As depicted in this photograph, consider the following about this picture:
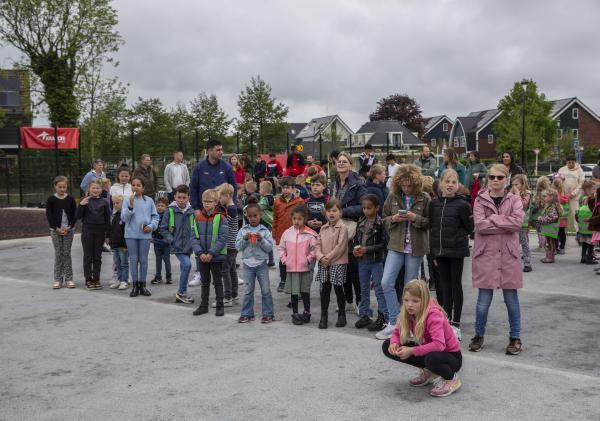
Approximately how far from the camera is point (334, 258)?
25.1 ft

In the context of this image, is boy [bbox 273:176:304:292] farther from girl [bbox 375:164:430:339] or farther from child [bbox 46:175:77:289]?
child [bbox 46:175:77:289]

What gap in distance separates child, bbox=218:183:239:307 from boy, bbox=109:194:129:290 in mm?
1985

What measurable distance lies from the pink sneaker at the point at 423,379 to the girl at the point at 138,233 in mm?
5205

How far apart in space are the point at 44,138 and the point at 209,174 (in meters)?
19.8

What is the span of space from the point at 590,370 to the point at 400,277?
2468 millimetres

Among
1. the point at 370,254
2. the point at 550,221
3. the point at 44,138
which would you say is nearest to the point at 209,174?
the point at 370,254

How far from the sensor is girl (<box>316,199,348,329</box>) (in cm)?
764

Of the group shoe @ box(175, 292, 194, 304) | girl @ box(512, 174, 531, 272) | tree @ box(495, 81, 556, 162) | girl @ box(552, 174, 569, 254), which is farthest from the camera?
tree @ box(495, 81, 556, 162)

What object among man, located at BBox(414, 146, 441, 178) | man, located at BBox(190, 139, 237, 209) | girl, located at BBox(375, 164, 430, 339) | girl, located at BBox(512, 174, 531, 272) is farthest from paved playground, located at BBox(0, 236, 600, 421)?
man, located at BBox(414, 146, 441, 178)

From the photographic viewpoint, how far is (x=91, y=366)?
621 centimetres

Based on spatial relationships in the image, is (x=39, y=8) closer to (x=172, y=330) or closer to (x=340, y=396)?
(x=172, y=330)

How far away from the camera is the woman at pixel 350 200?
26.0 ft

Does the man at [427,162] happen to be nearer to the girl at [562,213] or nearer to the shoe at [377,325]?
the girl at [562,213]

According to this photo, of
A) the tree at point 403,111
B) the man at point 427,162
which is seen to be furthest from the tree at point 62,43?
the tree at point 403,111
